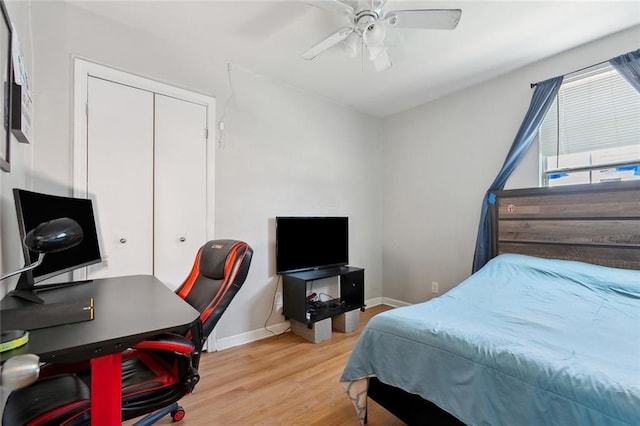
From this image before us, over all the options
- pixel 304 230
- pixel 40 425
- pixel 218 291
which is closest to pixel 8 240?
pixel 40 425

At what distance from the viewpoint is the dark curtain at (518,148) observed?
107 inches

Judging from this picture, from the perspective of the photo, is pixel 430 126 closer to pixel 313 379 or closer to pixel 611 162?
pixel 611 162

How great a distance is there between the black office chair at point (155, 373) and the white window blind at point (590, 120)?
299 cm

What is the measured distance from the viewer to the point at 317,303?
3248 millimetres

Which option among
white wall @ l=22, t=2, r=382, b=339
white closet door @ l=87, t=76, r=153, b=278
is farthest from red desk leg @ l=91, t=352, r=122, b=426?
white wall @ l=22, t=2, r=382, b=339

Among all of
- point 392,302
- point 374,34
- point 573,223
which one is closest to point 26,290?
point 374,34

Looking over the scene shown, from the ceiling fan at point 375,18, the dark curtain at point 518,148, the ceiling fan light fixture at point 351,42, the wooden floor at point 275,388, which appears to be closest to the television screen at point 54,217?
the wooden floor at point 275,388

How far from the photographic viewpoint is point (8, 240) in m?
1.29

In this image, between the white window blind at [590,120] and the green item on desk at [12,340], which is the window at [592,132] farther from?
the green item on desk at [12,340]

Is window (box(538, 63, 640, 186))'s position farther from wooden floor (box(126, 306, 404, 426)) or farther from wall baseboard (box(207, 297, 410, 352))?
wall baseboard (box(207, 297, 410, 352))

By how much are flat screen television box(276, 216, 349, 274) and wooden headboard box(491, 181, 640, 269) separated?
162 centimetres

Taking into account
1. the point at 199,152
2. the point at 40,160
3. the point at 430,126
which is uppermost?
the point at 430,126

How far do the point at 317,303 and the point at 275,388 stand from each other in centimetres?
121

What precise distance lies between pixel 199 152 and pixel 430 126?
2756 mm
